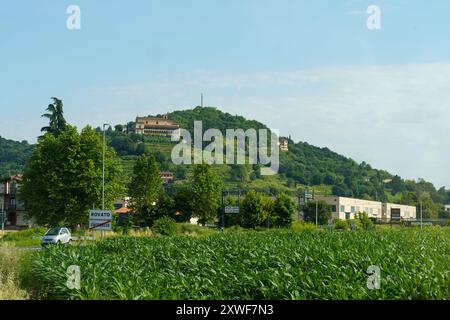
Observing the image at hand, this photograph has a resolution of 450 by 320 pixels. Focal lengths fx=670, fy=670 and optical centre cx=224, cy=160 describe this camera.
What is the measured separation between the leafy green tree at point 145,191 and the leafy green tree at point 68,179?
61.0 feet

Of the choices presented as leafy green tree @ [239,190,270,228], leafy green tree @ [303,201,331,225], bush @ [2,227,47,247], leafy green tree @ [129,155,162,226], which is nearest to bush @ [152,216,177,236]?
bush @ [2,227,47,247]

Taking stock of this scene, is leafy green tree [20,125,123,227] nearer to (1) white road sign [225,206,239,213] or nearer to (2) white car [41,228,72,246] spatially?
(2) white car [41,228,72,246]

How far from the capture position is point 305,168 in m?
192

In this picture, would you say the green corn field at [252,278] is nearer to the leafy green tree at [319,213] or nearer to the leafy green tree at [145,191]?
the leafy green tree at [145,191]

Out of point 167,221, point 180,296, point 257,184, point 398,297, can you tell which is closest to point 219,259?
point 180,296

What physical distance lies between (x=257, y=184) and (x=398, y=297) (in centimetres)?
15163

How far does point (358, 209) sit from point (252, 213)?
207 ft

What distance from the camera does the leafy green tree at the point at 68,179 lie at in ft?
198

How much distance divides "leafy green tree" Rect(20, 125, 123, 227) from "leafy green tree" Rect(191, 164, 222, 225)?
2097 cm

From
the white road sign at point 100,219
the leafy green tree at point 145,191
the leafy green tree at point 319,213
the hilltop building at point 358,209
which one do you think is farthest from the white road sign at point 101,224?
the hilltop building at point 358,209

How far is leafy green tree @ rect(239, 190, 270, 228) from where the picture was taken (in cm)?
8356
